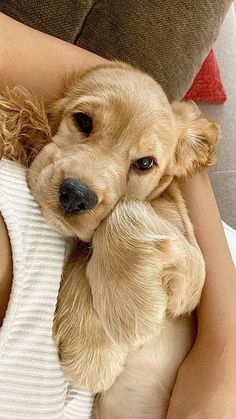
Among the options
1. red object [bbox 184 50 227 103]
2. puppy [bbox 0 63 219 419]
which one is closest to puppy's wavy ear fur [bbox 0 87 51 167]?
puppy [bbox 0 63 219 419]

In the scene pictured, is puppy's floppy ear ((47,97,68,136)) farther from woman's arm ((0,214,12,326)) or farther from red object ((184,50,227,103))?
red object ((184,50,227,103))

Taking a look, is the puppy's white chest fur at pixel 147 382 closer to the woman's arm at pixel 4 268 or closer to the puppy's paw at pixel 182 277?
the puppy's paw at pixel 182 277

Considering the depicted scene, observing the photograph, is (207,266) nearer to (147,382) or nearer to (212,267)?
(212,267)

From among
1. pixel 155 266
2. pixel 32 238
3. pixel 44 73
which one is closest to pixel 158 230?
pixel 155 266

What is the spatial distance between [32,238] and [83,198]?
10 centimetres

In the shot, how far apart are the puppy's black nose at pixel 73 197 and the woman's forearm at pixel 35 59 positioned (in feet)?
1.03

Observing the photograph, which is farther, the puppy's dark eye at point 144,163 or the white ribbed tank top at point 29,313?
the puppy's dark eye at point 144,163

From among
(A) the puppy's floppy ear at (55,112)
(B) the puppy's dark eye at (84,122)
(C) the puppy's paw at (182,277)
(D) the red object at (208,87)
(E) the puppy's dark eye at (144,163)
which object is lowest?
(D) the red object at (208,87)

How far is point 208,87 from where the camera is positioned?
1.91m

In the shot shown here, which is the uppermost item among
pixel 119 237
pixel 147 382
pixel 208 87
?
pixel 119 237

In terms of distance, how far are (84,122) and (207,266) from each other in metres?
0.35

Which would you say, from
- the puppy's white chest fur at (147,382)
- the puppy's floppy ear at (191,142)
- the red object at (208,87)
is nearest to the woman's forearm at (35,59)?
the puppy's floppy ear at (191,142)

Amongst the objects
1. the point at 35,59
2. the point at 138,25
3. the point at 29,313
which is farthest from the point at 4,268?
the point at 138,25

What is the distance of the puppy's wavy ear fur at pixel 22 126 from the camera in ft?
3.05
